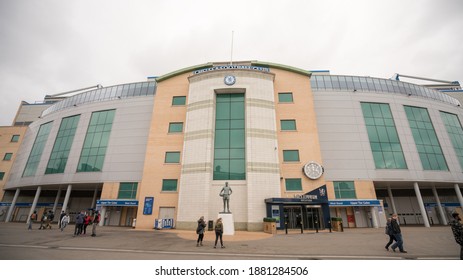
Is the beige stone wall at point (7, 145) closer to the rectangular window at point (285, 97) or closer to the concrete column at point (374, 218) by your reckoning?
the rectangular window at point (285, 97)

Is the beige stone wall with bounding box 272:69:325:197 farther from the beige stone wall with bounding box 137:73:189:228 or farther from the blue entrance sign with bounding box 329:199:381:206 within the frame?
the beige stone wall with bounding box 137:73:189:228

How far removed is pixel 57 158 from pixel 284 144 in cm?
3918

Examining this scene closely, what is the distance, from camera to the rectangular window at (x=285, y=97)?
31734mm

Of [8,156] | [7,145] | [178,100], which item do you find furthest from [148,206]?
[7,145]

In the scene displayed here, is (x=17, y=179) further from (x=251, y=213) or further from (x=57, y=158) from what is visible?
(x=251, y=213)

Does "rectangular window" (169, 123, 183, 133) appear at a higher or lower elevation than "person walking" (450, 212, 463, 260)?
higher

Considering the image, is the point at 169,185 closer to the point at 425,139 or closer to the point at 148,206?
the point at 148,206

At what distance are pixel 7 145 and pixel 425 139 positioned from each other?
83171 millimetres

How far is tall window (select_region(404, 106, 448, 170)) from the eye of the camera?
32844mm

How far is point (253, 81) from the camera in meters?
30.4

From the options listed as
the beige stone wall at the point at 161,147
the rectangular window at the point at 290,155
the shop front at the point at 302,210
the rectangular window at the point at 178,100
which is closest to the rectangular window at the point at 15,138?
the beige stone wall at the point at 161,147

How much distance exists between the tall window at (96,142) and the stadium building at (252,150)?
20 cm

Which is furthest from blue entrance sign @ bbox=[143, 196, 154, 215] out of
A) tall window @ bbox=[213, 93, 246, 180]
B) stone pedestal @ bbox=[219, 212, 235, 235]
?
stone pedestal @ bbox=[219, 212, 235, 235]

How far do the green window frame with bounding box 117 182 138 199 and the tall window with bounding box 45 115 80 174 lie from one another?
39.8 ft
